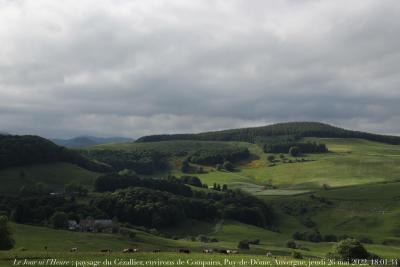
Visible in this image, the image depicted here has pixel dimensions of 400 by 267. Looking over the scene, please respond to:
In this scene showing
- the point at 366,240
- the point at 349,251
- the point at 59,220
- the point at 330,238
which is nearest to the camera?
the point at 349,251

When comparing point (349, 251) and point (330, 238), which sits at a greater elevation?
point (349, 251)

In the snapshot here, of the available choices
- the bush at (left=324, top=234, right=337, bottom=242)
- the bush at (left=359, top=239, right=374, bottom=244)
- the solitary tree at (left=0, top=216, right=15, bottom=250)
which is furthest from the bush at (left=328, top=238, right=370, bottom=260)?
the bush at (left=324, top=234, right=337, bottom=242)

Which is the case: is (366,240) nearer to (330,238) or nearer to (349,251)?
(330,238)

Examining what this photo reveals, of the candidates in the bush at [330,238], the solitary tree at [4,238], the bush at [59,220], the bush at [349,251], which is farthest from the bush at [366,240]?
the solitary tree at [4,238]

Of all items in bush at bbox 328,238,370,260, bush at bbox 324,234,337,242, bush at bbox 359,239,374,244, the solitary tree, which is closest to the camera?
bush at bbox 328,238,370,260

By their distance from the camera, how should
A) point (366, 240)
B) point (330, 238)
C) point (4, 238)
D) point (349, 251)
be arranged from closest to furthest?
point (349, 251) < point (4, 238) < point (366, 240) < point (330, 238)

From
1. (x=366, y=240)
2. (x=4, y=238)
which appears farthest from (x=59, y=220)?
(x=366, y=240)

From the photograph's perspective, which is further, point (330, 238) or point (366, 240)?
point (330, 238)

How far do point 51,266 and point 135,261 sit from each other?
10.3m

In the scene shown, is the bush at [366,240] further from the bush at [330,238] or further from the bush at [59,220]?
the bush at [59,220]

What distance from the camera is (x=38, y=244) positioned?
10606 cm

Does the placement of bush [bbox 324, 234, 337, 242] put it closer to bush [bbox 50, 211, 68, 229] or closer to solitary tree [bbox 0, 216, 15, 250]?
bush [bbox 50, 211, 68, 229]

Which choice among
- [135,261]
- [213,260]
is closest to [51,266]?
[135,261]

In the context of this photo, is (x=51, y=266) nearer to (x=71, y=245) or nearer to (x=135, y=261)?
(x=135, y=261)
